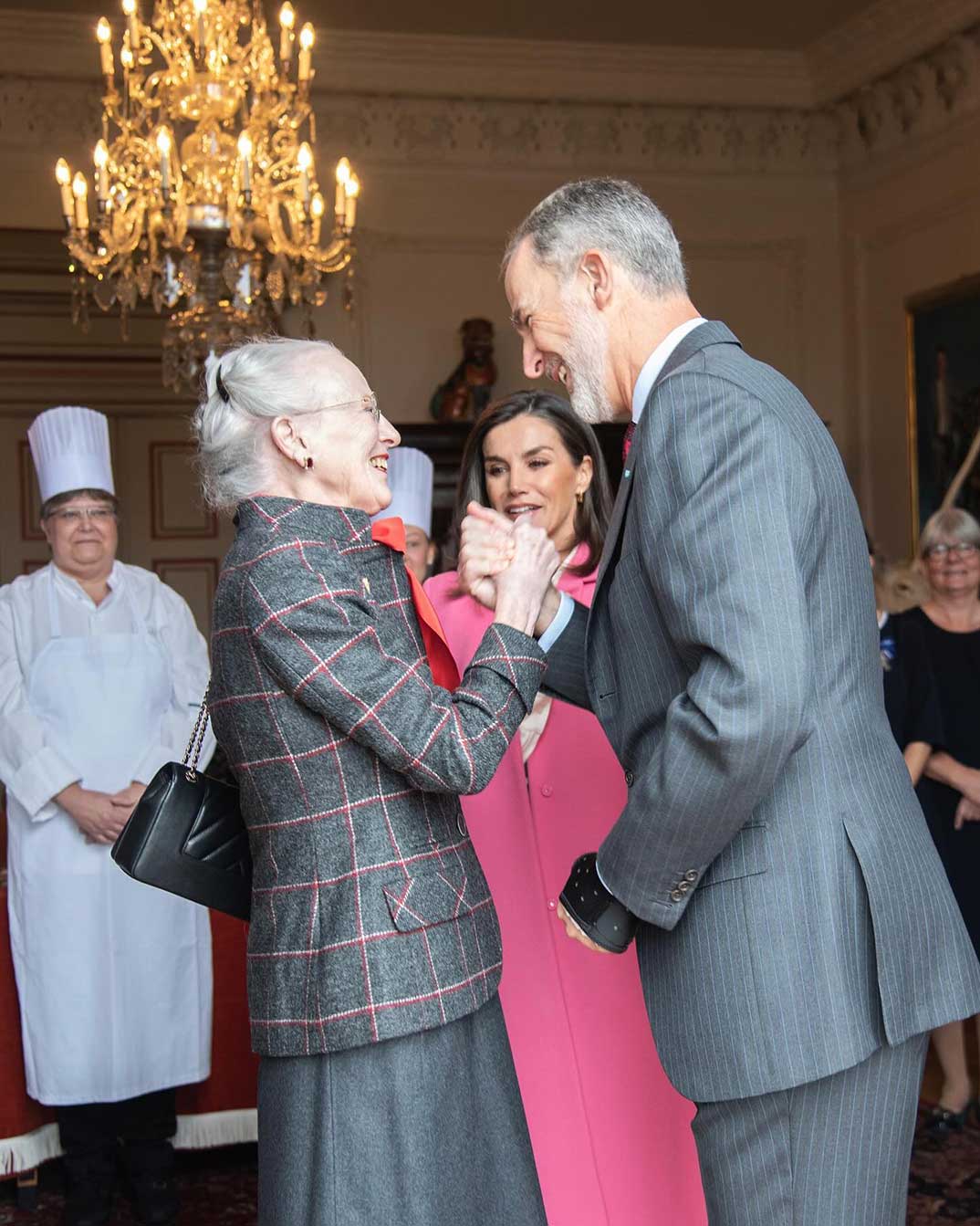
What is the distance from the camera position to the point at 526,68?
24.0 ft

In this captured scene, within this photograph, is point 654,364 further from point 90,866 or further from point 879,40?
point 879,40

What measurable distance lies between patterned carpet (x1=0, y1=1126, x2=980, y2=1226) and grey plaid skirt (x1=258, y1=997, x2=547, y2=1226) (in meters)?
1.74

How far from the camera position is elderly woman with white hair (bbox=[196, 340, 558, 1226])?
170 centimetres

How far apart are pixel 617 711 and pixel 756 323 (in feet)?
20.8

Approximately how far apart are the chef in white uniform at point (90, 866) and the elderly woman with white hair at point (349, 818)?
1.73 metres

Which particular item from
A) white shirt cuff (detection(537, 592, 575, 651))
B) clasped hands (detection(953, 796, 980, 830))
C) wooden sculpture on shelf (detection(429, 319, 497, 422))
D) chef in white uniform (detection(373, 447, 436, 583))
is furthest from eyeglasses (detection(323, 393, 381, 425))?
wooden sculpture on shelf (detection(429, 319, 497, 422))

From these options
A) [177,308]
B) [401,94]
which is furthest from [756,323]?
[177,308]

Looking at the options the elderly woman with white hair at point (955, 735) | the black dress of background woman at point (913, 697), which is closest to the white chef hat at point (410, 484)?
the black dress of background woman at point (913, 697)

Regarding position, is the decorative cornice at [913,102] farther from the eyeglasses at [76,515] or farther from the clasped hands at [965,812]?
the eyeglasses at [76,515]

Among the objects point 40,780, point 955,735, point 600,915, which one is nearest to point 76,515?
point 40,780

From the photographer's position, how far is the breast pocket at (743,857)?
159 centimetres

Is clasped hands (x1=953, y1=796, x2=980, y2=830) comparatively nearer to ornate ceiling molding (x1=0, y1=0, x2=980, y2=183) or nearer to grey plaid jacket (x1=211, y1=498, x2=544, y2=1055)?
grey plaid jacket (x1=211, y1=498, x2=544, y2=1055)

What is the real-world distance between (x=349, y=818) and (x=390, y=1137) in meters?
0.38

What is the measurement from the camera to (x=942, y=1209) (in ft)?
10.8
